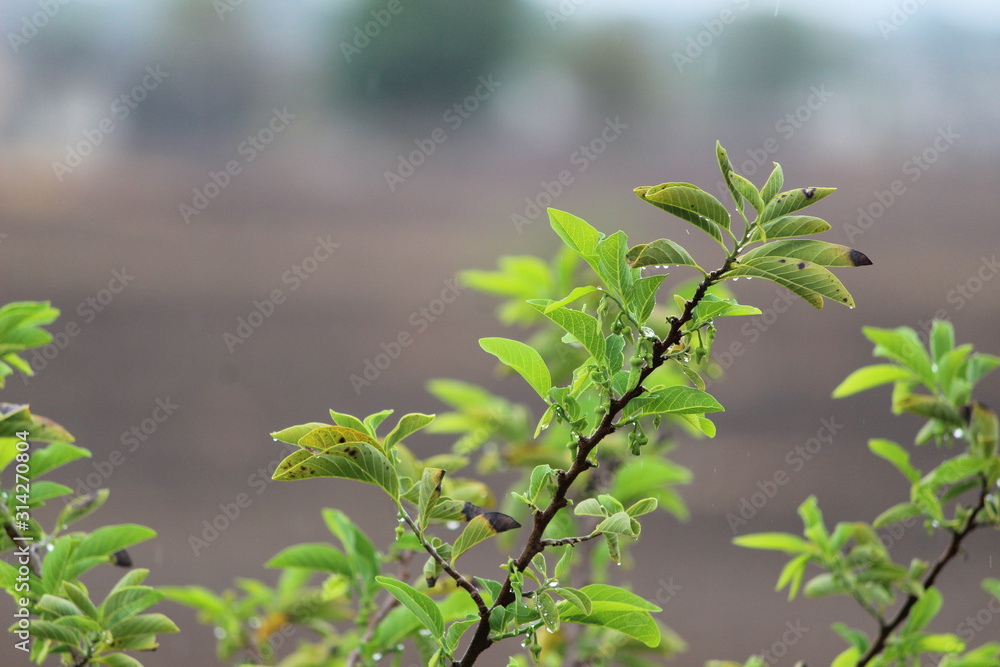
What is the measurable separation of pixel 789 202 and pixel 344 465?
253mm

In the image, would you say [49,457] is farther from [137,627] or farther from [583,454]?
[583,454]

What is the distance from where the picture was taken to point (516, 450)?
794 mm

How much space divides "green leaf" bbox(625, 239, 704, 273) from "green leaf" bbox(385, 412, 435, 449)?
5.7 inches

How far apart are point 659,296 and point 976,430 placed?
121 centimetres

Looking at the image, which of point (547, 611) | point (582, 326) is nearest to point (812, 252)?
point (582, 326)

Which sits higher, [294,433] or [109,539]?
[294,433]

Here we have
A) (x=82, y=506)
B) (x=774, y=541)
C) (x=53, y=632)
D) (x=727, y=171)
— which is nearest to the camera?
(x=727, y=171)

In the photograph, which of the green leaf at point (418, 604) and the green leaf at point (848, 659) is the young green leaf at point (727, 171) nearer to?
the green leaf at point (418, 604)

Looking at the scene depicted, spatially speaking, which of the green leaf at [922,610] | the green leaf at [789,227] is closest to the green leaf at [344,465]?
the green leaf at [789,227]

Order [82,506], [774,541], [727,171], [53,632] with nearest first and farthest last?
[727,171], [53,632], [82,506], [774,541]

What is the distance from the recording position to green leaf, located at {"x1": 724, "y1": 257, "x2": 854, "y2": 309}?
0.35 meters

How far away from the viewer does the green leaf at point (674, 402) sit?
355 millimetres

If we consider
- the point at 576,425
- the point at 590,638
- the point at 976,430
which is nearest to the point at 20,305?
the point at 576,425

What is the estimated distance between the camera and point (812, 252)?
36 centimetres
